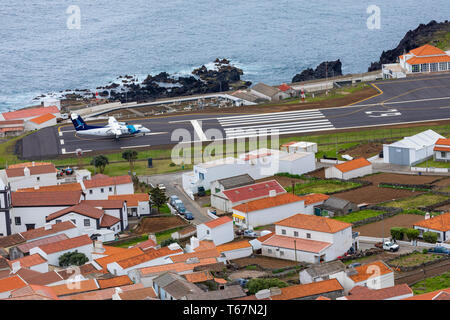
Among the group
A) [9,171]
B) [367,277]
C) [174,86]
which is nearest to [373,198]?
[367,277]

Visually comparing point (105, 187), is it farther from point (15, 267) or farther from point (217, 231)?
point (15, 267)

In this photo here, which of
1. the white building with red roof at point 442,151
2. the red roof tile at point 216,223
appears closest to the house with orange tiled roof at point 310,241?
the red roof tile at point 216,223

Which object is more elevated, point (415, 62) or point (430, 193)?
point (415, 62)

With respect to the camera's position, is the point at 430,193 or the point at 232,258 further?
the point at 430,193

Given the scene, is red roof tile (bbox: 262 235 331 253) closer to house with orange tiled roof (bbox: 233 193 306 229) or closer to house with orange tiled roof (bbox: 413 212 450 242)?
house with orange tiled roof (bbox: 233 193 306 229)

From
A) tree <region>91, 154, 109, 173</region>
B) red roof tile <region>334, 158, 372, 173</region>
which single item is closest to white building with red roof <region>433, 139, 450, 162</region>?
red roof tile <region>334, 158, 372, 173</region>

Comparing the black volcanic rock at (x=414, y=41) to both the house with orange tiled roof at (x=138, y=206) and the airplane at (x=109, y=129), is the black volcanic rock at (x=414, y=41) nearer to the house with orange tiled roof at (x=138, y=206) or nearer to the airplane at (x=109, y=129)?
the airplane at (x=109, y=129)
